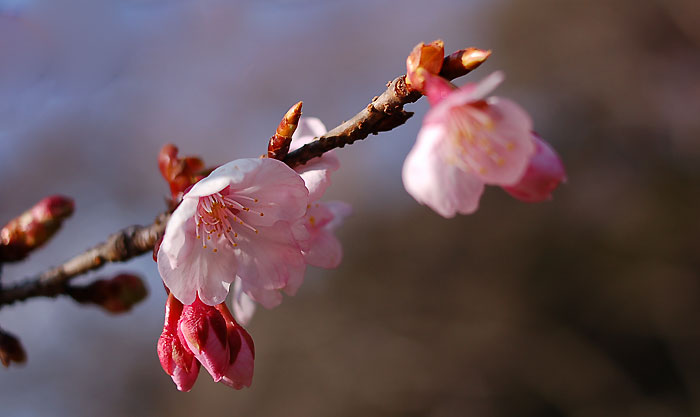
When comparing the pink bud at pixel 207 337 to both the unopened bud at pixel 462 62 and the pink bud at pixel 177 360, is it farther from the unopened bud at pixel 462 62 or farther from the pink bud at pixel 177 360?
the unopened bud at pixel 462 62

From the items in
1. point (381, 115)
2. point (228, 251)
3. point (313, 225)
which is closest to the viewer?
point (381, 115)

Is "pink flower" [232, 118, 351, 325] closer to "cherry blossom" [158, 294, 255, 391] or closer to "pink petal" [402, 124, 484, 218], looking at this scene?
"cherry blossom" [158, 294, 255, 391]

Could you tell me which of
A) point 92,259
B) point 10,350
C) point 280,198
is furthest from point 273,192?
point 10,350

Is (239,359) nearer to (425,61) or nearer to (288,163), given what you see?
(288,163)

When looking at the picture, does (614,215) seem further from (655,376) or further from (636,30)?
(636,30)

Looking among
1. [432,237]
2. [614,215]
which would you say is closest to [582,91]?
[614,215]

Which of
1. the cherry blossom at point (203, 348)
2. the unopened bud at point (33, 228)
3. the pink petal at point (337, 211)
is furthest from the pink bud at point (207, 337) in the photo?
the unopened bud at point (33, 228)
